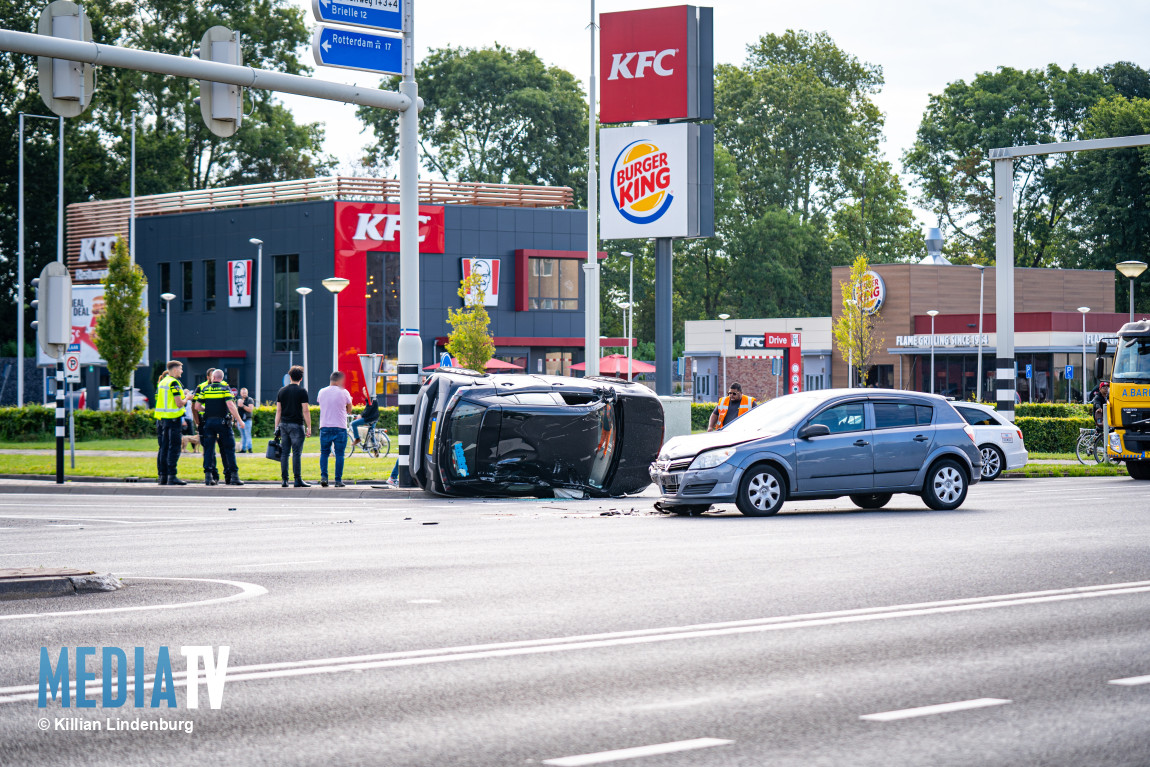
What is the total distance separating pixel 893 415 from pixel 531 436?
200 inches

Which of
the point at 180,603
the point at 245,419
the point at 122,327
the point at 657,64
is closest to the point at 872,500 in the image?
the point at 180,603

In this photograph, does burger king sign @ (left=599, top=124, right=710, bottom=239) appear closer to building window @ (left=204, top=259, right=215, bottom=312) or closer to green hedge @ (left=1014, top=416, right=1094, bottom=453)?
green hedge @ (left=1014, top=416, right=1094, bottom=453)

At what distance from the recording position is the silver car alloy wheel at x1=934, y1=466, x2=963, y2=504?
55.0 feet

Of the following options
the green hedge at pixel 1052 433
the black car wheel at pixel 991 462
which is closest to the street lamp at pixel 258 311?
the green hedge at pixel 1052 433

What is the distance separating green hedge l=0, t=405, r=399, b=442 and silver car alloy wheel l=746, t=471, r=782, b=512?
22.0 meters

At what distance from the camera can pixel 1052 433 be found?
33.2 m

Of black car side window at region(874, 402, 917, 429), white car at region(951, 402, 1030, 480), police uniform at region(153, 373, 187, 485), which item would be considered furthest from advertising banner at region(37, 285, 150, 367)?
black car side window at region(874, 402, 917, 429)

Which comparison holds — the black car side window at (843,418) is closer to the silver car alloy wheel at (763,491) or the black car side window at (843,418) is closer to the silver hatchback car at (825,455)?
the silver hatchback car at (825,455)

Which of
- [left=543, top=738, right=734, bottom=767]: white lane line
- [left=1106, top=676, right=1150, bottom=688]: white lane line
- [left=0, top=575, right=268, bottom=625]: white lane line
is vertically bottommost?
[left=0, top=575, right=268, bottom=625]: white lane line

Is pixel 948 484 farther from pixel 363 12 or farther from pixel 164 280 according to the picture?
pixel 164 280

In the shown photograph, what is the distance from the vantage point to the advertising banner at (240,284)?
2131 inches

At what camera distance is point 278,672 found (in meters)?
6.66

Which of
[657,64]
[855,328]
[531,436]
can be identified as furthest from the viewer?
[855,328]

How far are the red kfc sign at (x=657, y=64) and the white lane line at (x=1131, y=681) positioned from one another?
77.6 feet
